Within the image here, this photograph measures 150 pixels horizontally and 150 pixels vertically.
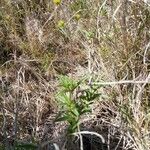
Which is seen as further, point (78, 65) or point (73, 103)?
point (78, 65)

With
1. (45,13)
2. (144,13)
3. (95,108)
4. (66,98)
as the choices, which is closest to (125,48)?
(144,13)

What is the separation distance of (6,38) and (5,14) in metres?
0.15

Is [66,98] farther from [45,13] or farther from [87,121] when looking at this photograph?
[45,13]

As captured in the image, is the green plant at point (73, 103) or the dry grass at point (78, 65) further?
the dry grass at point (78, 65)

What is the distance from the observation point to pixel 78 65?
2389 millimetres

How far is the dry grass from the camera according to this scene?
196 cm

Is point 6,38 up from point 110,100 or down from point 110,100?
up

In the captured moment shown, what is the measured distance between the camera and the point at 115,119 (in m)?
2.01

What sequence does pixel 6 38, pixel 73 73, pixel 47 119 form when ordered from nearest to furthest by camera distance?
pixel 47 119 < pixel 73 73 < pixel 6 38

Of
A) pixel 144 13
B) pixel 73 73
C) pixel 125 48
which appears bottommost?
pixel 73 73

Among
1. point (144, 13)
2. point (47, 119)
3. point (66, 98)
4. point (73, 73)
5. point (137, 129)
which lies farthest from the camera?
point (73, 73)

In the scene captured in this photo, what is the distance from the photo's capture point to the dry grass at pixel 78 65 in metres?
1.96

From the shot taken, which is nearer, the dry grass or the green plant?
the green plant

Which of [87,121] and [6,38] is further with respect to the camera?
[6,38]
